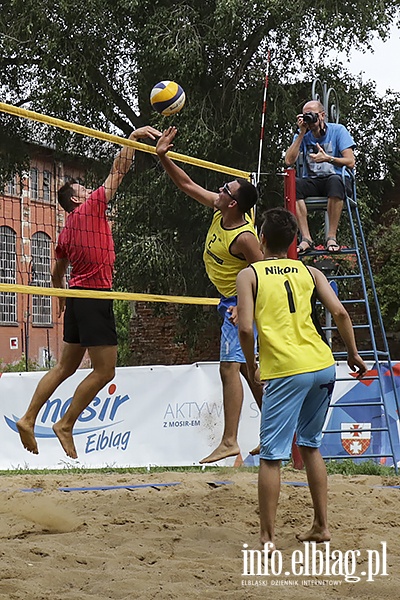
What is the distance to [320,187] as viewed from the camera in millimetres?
8438

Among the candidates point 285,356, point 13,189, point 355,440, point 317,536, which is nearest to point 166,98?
point 285,356

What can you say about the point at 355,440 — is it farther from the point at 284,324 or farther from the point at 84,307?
the point at 284,324

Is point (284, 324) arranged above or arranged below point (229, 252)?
below

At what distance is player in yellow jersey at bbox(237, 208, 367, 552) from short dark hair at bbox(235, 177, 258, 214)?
133 cm

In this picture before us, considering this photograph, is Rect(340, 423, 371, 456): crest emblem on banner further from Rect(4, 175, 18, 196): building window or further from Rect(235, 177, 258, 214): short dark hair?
Rect(4, 175, 18, 196): building window

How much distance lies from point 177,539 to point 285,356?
50.9 inches

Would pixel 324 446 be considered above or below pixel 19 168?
below

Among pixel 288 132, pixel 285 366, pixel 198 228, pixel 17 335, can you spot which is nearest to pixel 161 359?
pixel 198 228

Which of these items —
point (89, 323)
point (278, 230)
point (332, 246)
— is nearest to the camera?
point (278, 230)

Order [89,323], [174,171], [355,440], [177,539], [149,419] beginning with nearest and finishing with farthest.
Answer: [177,539], [89,323], [174,171], [355,440], [149,419]

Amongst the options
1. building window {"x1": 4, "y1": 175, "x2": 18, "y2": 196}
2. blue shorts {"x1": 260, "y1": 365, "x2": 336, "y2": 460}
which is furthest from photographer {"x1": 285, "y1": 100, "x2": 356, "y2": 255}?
building window {"x1": 4, "y1": 175, "x2": 18, "y2": 196}

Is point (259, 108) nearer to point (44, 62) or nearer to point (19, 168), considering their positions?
point (44, 62)

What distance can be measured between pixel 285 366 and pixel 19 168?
53.7 feet

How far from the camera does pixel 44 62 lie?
18078mm
